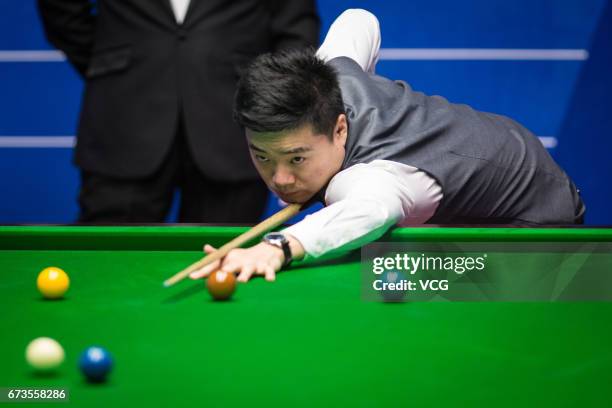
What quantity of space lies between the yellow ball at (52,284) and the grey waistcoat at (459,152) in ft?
2.99

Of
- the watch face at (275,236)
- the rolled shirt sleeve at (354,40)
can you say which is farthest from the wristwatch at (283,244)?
the rolled shirt sleeve at (354,40)

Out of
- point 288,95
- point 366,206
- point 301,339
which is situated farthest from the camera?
point 288,95

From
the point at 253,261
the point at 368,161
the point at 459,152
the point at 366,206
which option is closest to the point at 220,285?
the point at 253,261

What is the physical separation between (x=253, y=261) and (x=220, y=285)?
23 centimetres

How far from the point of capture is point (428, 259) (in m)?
2.02

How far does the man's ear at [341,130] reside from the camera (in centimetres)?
237

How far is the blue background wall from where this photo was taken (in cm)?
457

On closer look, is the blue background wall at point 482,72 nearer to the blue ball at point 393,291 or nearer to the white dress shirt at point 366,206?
the white dress shirt at point 366,206

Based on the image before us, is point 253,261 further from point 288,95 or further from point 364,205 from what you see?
point 288,95

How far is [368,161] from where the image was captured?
2369mm

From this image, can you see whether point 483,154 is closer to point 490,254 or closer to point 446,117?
point 446,117

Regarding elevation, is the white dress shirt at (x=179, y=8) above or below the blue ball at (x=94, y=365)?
above

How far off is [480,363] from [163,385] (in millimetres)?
496

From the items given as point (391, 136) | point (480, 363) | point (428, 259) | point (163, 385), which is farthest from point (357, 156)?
point (163, 385)
